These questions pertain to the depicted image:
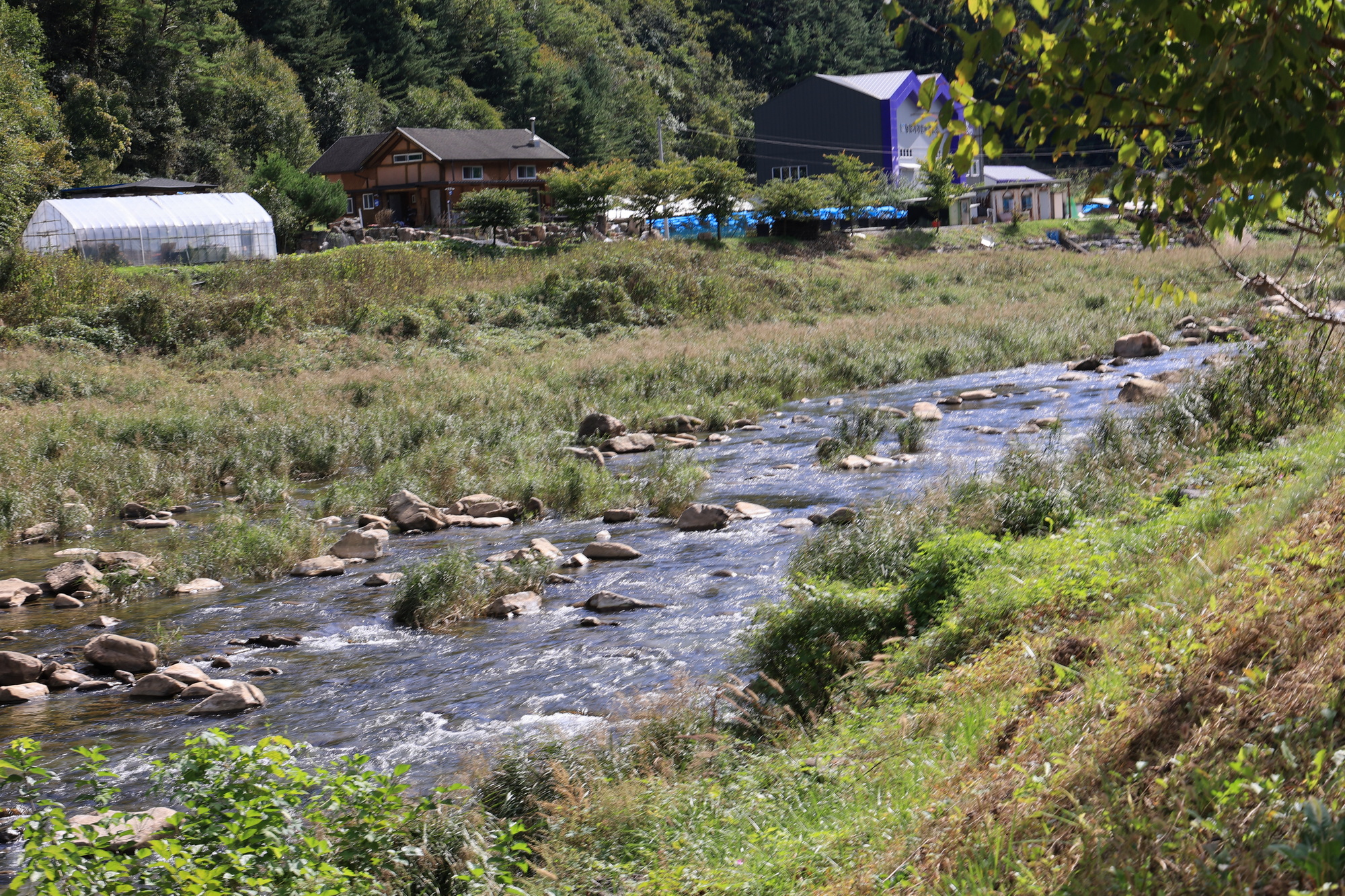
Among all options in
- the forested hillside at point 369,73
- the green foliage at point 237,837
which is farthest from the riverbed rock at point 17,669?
the forested hillside at point 369,73

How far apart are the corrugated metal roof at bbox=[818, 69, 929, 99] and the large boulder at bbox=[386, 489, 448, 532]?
6637 cm

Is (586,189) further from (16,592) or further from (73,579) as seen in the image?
(16,592)

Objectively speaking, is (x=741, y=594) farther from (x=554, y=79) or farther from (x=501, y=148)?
(x=554, y=79)

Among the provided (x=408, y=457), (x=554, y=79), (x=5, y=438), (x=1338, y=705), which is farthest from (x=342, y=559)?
(x=554, y=79)

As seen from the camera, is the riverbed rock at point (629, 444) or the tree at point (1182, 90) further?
the riverbed rock at point (629, 444)

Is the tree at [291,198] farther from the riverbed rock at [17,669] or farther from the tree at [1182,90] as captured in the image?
the tree at [1182,90]

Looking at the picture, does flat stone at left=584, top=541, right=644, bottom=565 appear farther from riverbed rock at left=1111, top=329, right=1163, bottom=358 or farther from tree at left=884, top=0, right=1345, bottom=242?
riverbed rock at left=1111, top=329, right=1163, bottom=358

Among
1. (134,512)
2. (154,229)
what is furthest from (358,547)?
(154,229)

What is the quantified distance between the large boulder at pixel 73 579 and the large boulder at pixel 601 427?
11164 mm

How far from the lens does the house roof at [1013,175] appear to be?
245 ft

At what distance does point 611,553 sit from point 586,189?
3886 cm

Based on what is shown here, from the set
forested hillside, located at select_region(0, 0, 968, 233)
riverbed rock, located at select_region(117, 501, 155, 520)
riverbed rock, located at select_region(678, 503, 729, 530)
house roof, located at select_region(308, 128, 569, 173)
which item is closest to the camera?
riverbed rock, located at select_region(678, 503, 729, 530)

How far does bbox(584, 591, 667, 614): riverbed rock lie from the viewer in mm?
12188

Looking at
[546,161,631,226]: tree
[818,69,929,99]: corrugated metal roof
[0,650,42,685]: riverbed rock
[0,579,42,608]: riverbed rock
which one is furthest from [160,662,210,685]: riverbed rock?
[818,69,929,99]: corrugated metal roof
